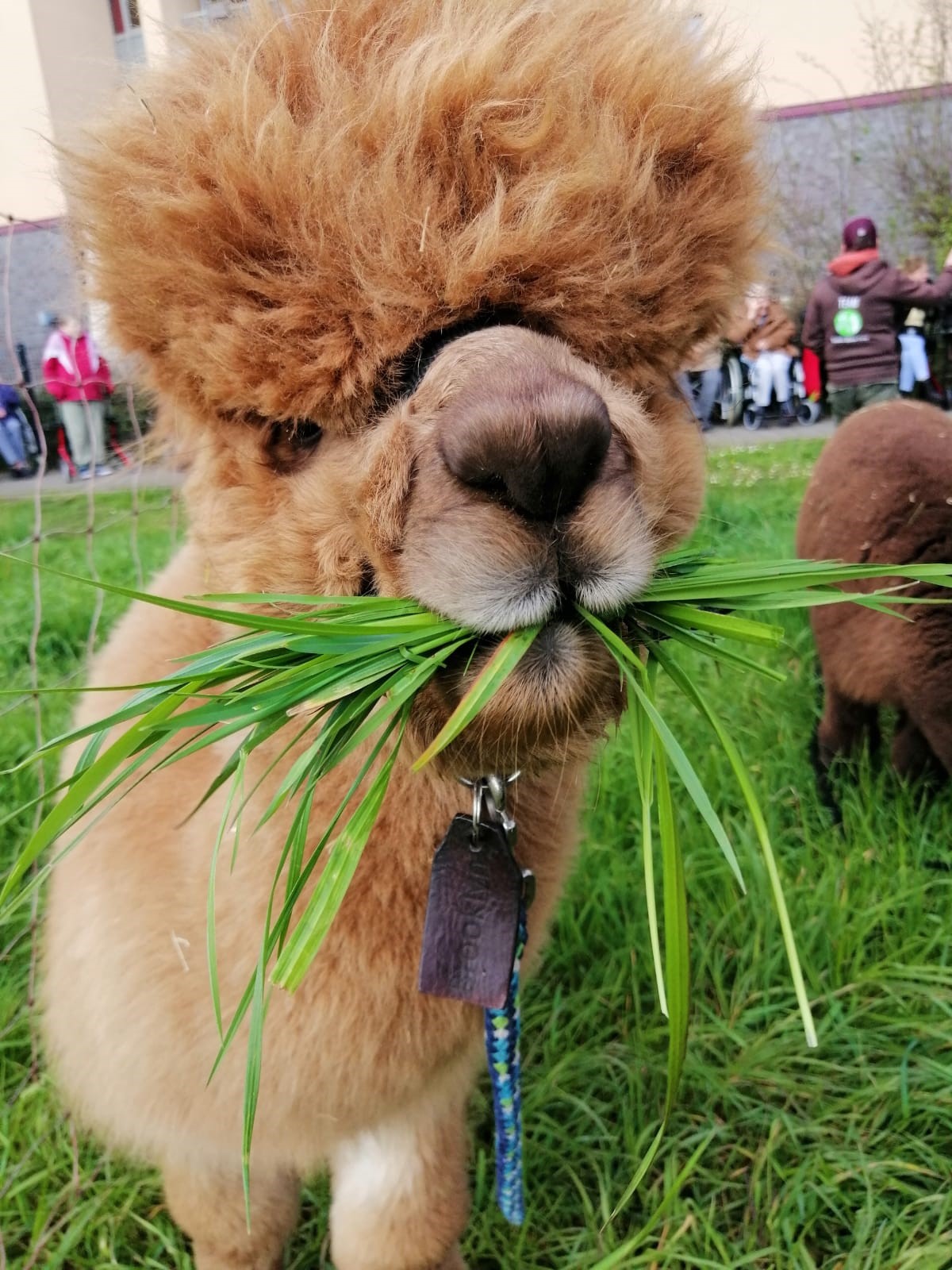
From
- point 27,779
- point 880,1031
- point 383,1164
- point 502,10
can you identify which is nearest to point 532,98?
point 502,10

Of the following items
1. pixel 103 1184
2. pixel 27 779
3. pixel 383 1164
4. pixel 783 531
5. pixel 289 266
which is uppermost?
pixel 289 266

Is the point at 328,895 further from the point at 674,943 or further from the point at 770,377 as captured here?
the point at 770,377

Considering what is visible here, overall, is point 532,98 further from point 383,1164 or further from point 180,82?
point 383,1164

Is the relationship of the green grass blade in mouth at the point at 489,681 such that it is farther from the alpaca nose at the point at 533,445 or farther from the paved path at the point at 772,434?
the paved path at the point at 772,434

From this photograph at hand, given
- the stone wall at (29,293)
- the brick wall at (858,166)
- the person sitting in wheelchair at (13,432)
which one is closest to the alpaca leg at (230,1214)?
the stone wall at (29,293)

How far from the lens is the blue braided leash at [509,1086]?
1221mm

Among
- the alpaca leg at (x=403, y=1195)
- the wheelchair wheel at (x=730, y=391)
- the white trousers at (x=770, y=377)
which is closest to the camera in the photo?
the alpaca leg at (x=403, y=1195)

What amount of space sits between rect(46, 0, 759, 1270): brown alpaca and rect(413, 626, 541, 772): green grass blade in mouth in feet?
0.06

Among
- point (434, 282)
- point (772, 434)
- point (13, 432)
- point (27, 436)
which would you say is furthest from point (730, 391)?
point (27, 436)

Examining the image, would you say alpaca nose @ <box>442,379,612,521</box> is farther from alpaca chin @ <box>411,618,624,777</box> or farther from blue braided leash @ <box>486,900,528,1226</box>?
blue braided leash @ <box>486,900,528,1226</box>

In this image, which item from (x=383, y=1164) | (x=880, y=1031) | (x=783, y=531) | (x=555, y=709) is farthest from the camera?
(x=783, y=531)

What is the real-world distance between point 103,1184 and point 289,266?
5.64ft

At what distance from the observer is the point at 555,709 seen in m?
0.86

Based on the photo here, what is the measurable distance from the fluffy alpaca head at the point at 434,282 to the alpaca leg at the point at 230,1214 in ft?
3.31
